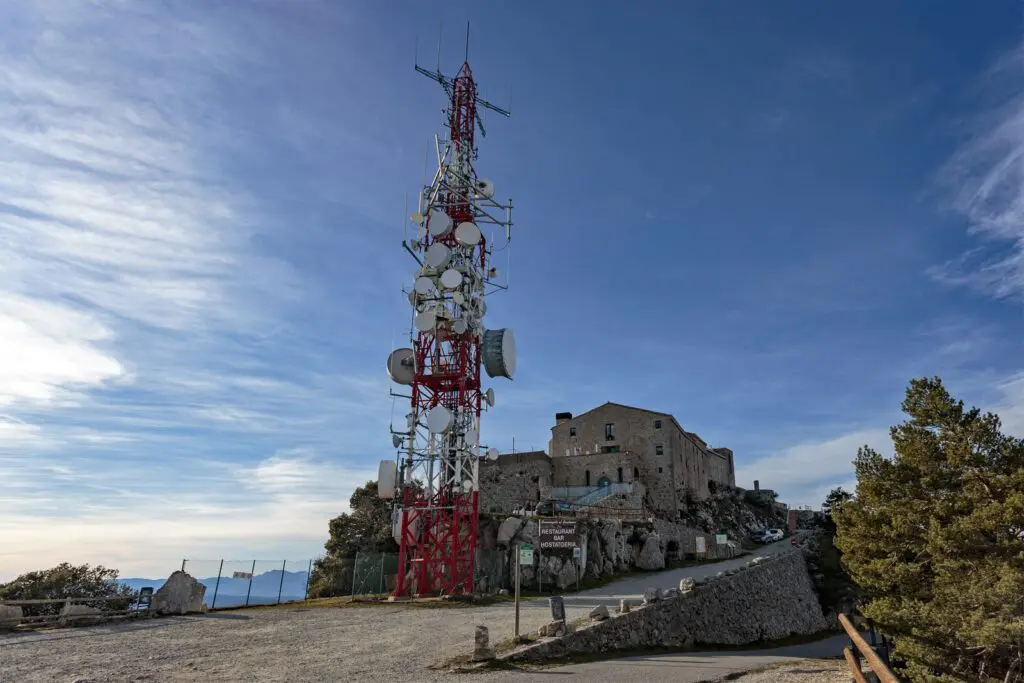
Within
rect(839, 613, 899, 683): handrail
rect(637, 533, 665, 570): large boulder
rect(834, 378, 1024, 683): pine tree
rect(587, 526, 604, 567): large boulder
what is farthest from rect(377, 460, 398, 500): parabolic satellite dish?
rect(839, 613, 899, 683): handrail

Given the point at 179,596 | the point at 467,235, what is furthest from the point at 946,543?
the point at 467,235

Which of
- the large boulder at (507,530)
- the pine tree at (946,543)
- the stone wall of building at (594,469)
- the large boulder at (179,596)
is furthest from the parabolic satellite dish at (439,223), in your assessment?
the stone wall of building at (594,469)

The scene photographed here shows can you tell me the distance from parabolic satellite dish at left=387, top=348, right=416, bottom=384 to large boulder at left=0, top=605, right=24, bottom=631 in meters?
16.9

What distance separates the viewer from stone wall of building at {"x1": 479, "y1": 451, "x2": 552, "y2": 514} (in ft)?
163

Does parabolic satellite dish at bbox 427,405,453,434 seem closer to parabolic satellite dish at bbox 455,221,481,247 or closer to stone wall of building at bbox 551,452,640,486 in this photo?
parabolic satellite dish at bbox 455,221,481,247

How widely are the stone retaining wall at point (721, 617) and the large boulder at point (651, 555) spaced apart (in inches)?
254

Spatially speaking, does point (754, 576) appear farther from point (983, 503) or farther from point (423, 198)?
point (423, 198)

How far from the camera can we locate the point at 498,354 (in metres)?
30.3

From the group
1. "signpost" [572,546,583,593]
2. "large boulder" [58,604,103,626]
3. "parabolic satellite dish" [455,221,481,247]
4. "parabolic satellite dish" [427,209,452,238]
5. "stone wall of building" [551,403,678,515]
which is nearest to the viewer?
"large boulder" [58,604,103,626]

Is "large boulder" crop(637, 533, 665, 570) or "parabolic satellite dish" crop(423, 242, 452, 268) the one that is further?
"large boulder" crop(637, 533, 665, 570)

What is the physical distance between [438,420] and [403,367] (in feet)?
13.6

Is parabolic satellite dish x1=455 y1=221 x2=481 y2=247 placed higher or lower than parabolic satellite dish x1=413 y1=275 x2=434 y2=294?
higher

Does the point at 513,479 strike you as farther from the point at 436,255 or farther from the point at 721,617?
the point at 721,617

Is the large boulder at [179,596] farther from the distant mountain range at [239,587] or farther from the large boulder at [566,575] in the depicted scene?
the large boulder at [566,575]
